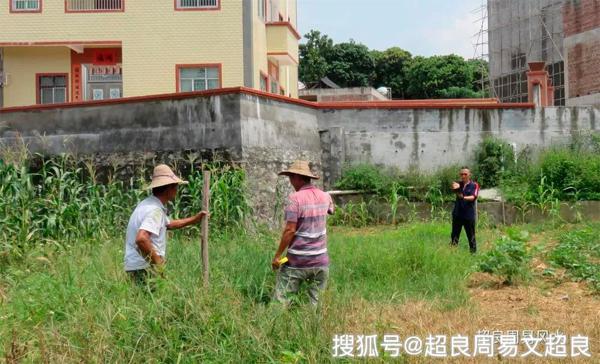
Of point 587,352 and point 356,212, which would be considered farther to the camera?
point 356,212

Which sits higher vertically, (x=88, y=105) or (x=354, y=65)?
(x=354, y=65)

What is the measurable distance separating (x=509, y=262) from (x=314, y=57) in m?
41.0

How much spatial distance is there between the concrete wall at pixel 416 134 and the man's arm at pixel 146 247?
10282 millimetres

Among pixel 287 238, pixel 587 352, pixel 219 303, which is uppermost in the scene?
pixel 287 238

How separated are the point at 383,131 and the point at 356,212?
2.32m

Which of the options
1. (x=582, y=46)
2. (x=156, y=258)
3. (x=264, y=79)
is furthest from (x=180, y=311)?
(x=582, y=46)

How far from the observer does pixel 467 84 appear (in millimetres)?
44938

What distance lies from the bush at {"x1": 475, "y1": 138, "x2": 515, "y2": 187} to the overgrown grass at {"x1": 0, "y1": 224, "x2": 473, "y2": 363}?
27.9ft

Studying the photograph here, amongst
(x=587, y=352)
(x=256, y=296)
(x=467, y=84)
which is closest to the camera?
(x=587, y=352)

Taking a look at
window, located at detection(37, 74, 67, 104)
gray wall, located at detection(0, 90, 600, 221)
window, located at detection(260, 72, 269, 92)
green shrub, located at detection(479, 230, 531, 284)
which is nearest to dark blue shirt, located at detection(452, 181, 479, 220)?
green shrub, located at detection(479, 230, 531, 284)

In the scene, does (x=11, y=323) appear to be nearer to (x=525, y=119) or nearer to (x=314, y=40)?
(x=525, y=119)

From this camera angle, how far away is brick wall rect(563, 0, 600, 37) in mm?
27984

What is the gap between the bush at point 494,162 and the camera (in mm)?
16125

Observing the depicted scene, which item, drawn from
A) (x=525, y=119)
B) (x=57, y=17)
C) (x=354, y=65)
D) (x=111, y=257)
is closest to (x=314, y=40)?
(x=354, y=65)
